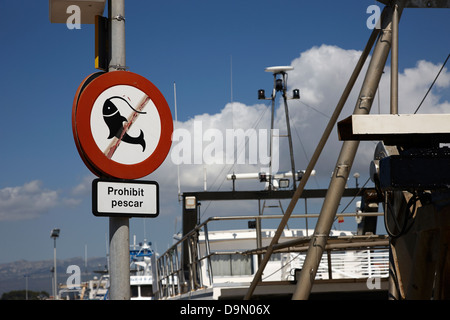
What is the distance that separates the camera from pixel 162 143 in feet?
17.4

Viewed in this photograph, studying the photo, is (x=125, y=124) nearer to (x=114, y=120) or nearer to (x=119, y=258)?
(x=114, y=120)

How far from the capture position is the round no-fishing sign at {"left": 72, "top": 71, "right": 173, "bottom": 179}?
5.00 m

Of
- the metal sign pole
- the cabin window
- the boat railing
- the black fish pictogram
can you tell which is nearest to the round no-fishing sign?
the black fish pictogram

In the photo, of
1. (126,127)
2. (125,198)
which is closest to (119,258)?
(125,198)

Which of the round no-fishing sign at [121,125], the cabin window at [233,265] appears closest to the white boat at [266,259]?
the cabin window at [233,265]

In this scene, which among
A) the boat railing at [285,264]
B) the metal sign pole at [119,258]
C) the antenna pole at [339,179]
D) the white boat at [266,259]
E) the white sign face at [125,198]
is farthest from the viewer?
the boat railing at [285,264]

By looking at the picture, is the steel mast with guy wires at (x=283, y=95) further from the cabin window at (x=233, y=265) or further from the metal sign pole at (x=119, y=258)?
the metal sign pole at (x=119, y=258)

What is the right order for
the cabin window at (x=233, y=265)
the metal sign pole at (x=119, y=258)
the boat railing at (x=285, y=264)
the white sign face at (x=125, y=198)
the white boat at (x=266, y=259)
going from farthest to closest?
the cabin window at (x=233, y=265), the boat railing at (x=285, y=264), the white boat at (x=266, y=259), the metal sign pole at (x=119, y=258), the white sign face at (x=125, y=198)

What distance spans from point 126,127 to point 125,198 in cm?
48

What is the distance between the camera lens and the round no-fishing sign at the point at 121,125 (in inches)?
197

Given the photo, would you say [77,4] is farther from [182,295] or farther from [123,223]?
[182,295]

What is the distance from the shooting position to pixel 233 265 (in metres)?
14.3

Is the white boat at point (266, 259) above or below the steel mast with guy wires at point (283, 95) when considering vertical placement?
below

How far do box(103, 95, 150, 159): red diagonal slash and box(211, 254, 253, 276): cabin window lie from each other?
9.05m
